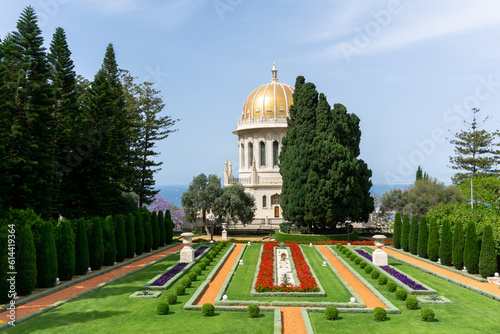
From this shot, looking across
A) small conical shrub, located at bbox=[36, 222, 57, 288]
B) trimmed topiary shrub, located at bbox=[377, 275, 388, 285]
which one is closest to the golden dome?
trimmed topiary shrub, located at bbox=[377, 275, 388, 285]

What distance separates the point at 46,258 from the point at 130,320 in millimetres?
6147

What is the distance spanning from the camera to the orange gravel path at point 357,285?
15.2 metres

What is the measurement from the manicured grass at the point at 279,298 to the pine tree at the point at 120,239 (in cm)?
688

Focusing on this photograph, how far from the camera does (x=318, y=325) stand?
42.0 feet

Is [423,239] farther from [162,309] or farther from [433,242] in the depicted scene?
[162,309]

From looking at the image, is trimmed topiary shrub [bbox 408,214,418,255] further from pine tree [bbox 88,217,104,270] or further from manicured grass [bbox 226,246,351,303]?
pine tree [bbox 88,217,104,270]

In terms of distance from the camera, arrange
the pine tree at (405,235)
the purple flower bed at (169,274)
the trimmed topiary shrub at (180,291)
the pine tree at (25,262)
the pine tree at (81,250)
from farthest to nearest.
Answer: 1. the pine tree at (405,235)
2. the pine tree at (81,250)
3. the purple flower bed at (169,274)
4. the trimmed topiary shrub at (180,291)
5. the pine tree at (25,262)

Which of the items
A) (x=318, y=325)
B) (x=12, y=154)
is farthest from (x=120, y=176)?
(x=318, y=325)

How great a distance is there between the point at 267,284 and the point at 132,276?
711cm

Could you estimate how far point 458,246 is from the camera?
21484 mm

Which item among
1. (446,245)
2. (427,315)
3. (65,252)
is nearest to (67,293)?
(65,252)

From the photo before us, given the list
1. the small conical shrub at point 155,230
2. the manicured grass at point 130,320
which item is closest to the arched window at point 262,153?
the small conical shrub at point 155,230

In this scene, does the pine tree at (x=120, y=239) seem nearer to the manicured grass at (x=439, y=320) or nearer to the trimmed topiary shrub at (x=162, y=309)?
the trimmed topiary shrub at (x=162, y=309)

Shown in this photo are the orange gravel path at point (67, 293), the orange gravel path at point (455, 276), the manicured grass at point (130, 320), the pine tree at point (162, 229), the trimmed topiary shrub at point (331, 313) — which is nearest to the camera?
the manicured grass at point (130, 320)
